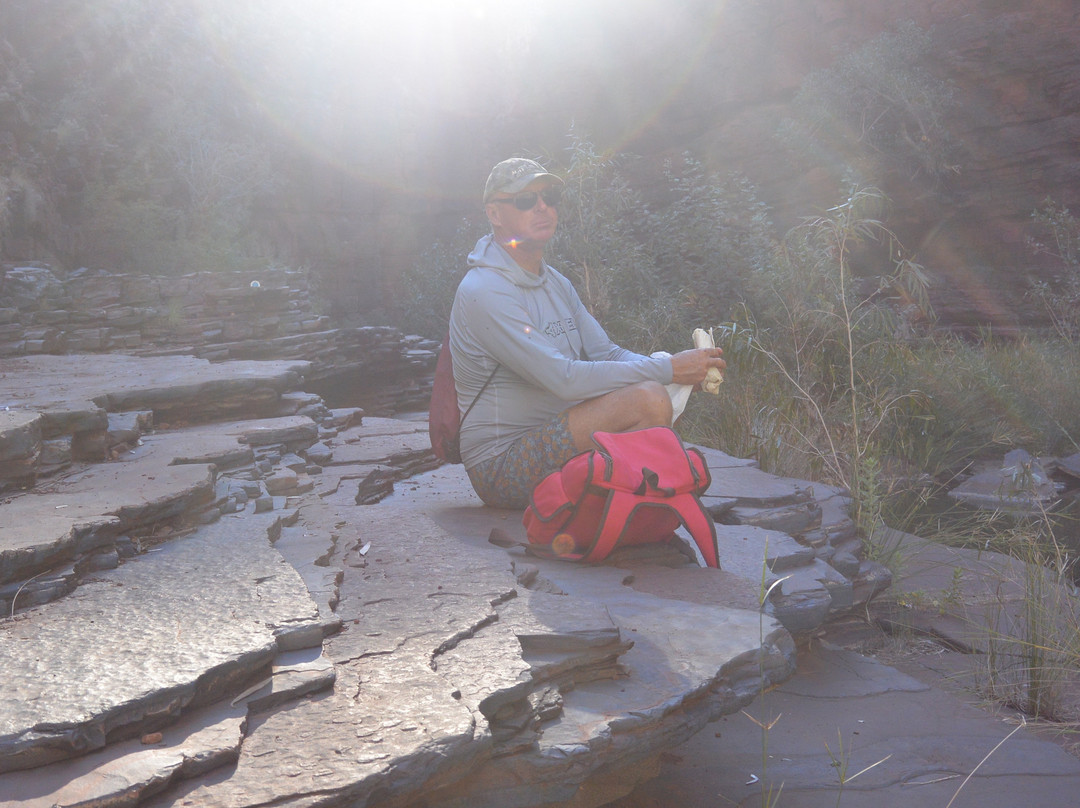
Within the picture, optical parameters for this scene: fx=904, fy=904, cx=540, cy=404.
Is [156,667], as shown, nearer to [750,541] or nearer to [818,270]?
[750,541]

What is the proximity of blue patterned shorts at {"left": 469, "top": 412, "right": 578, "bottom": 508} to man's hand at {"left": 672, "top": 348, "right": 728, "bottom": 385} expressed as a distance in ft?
1.30

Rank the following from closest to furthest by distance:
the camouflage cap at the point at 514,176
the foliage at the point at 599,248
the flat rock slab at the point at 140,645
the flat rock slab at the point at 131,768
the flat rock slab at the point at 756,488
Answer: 1. the flat rock slab at the point at 131,768
2. the flat rock slab at the point at 140,645
3. the camouflage cap at the point at 514,176
4. the flat rock slab at the point at 756,488
5. the foliage at the point at 599,248

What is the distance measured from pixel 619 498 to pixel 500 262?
39.8 inches

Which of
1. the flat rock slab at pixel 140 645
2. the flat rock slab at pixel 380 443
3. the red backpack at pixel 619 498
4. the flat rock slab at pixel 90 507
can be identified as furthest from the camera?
the flat rock slab at pixel 380 443

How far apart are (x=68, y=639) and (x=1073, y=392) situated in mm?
7759

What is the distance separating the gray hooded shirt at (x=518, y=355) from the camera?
2.93m

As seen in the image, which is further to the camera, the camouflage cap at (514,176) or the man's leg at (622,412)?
the camouflage cap at (514,176)

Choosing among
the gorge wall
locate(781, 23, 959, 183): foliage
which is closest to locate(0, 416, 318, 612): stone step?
the gorge wall

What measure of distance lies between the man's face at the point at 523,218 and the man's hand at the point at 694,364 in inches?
26.4

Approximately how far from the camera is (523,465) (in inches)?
123

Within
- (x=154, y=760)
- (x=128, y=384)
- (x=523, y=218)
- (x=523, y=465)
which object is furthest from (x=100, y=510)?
(x=128, y=384)

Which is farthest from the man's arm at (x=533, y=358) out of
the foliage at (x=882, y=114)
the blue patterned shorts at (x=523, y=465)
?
the foliage at (x=882, y=114)

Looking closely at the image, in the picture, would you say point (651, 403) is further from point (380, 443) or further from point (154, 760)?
point (380, 443)

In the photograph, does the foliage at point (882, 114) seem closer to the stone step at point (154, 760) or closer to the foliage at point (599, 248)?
the foliage at point (599, 248)
